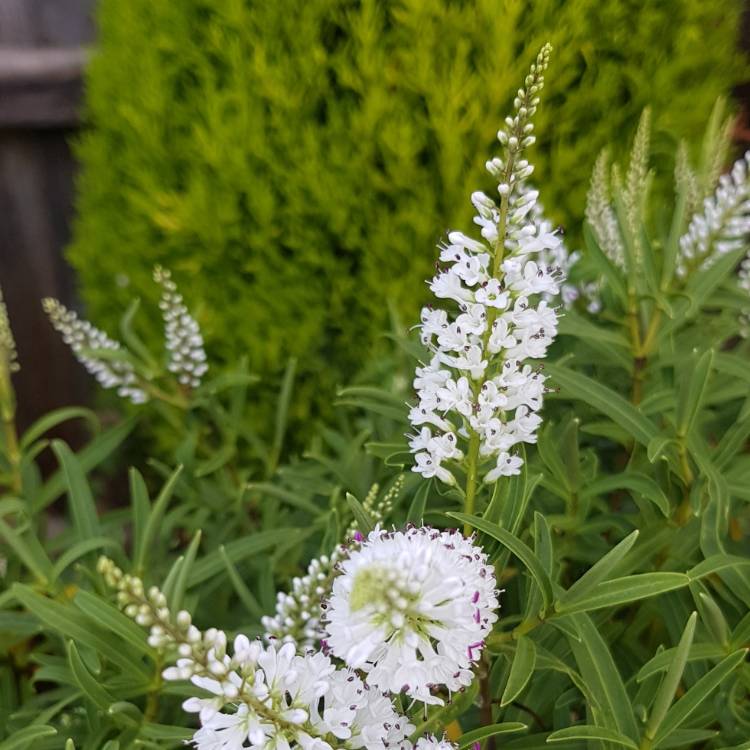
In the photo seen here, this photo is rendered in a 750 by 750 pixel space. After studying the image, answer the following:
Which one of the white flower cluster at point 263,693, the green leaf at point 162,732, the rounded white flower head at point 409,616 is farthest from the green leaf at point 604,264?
the green leaf at point 162,732

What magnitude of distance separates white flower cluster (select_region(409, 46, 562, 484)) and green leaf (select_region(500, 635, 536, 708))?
0.20m

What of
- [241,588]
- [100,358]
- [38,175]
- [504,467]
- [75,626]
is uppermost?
[504,467]

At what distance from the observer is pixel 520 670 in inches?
30.9

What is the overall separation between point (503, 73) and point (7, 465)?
4.55ft

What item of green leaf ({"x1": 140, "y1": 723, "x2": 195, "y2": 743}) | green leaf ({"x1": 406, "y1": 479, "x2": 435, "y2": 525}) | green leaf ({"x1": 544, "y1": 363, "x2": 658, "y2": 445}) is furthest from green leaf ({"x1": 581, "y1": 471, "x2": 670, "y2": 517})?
green leaf ({"x1": 140, "y1": 723, "x2": 195, "y2": 743})

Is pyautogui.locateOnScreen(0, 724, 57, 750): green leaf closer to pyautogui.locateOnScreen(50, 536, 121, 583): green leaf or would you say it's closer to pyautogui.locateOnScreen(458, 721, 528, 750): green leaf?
pyautogui.locateOnScreen(50, 536, 121, 583): green leaf

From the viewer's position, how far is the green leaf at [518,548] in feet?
2.52

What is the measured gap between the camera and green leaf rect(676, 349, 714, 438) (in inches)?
41.7

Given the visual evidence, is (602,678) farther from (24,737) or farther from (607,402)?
(24,737)

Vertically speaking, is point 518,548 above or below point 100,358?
above

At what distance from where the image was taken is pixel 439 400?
79 cm

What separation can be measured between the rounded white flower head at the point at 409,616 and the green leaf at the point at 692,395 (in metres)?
0.51

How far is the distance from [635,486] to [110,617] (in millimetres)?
735

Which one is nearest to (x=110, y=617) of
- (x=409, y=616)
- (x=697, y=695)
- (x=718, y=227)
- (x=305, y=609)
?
(x=305, y=609)
